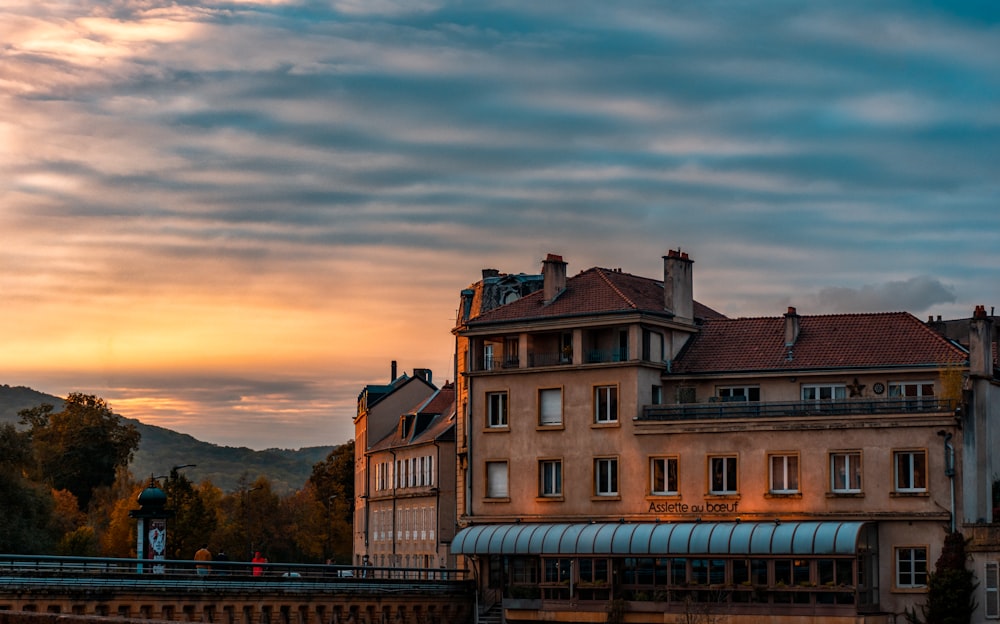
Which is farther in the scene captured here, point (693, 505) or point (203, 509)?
point (203, 509)

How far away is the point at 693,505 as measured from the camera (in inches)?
2813

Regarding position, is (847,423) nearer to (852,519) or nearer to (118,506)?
(852,519)

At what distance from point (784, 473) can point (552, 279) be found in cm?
1497

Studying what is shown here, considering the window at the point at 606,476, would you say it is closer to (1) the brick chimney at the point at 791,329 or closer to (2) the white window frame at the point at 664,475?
(2) the white window frame at the point at 664,475

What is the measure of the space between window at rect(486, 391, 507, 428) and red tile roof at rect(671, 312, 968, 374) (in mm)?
8125

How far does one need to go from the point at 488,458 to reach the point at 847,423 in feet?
57.1

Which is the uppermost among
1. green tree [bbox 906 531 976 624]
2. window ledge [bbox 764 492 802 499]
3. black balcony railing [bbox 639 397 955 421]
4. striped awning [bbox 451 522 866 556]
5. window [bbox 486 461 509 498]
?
black balcony railing [bbox 639 397 955 421]

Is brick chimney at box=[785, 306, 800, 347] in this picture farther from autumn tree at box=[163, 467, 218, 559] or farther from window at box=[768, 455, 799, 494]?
autumn tree at box=[163, 467, 218, 559]

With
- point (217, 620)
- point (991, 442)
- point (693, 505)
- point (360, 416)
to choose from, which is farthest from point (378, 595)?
point (360, 416)

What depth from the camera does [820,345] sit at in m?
74.2

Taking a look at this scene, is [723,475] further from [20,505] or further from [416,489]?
[20,505]

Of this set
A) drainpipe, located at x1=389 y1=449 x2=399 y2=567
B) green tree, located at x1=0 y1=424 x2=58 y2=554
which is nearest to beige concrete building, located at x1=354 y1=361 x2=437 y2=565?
drainpipe, located at x1=389 y1=449 x2=399 y2=567

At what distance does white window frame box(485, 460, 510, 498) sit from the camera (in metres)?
76.6

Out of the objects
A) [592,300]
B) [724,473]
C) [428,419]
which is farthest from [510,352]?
[428,419]
